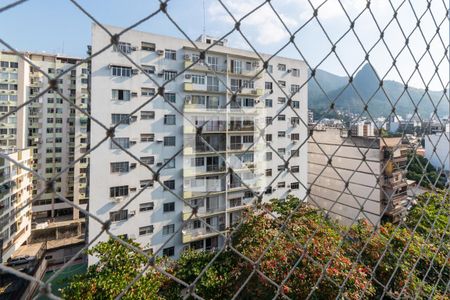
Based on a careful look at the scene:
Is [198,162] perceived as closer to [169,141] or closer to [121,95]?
[169,141]

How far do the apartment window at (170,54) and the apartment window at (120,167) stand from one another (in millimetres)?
1916

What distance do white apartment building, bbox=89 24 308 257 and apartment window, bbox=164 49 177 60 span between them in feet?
0.08

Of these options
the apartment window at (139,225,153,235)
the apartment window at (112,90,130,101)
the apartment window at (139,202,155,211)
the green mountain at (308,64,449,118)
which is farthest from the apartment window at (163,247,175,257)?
the green mountain at (308,64,449,118)

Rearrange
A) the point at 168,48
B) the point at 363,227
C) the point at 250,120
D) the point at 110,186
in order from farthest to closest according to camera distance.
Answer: the point at 250,120 → the point at 168,48 → the point at 110,186 → the point at 363,227

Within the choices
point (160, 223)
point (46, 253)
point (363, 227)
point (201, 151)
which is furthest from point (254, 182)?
point (46, 253)

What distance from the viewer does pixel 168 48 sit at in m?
4.82

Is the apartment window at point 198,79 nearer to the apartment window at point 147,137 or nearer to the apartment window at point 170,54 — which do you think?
the apartment window at point 170,54

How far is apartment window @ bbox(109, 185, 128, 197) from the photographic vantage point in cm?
447

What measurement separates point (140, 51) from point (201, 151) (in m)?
1.92

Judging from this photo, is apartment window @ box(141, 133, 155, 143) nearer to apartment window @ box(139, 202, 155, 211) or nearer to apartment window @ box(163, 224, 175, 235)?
apartment window @ box(139, 202, 155, 211)

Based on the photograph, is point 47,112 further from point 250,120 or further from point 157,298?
point 157,298

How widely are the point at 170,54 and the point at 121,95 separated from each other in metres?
1.14

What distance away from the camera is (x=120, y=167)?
4473 mm

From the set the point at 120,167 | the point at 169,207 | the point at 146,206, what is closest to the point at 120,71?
the point at 120,167
